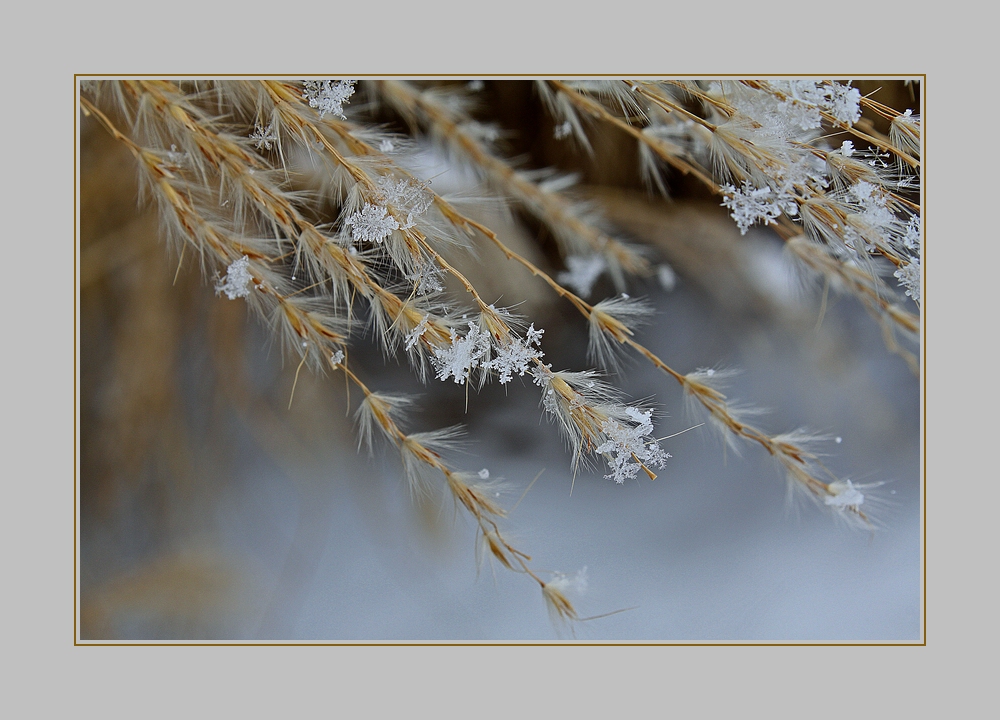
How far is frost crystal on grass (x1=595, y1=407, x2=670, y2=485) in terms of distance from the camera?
0.68 meters

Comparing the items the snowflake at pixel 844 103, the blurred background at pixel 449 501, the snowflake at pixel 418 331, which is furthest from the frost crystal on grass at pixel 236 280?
the snowflake at pixel 844 103

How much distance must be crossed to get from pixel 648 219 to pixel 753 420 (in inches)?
15.4

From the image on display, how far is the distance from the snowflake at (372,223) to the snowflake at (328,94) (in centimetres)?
17

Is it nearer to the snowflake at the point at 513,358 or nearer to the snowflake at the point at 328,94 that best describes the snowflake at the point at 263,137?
the snowflake at the point at 328,94

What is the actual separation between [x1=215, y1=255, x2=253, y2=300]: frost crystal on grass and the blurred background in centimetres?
3

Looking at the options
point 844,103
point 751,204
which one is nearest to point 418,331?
point 751,204

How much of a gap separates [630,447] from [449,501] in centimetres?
31

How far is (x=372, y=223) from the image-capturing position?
0.68 m

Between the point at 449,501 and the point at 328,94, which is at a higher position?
the point at 328,94

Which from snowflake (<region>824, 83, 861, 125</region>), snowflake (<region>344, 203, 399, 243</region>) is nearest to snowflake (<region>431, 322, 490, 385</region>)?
snowflake (<region>344, 203, 399, 243</region>)

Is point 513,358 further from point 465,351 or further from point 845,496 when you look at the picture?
point 845,496

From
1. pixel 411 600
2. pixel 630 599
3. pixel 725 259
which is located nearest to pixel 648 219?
pixel 725 259

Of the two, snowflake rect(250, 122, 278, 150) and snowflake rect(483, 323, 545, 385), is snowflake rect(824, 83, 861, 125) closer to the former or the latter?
snowflake rect(483, 323, 545, 385)
